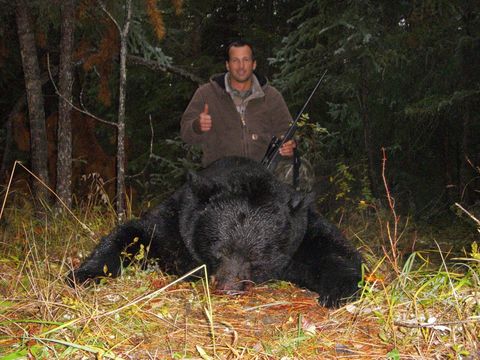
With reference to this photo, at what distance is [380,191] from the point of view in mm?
8633

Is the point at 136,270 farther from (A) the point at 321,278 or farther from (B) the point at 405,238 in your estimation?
(B) the point at 405,238

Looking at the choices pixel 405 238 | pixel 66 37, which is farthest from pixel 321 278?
pixel 66 37

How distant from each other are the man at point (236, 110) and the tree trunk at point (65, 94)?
181cm

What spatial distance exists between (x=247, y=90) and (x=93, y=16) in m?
2.67

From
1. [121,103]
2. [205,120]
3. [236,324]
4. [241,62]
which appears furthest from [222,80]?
[236,324]

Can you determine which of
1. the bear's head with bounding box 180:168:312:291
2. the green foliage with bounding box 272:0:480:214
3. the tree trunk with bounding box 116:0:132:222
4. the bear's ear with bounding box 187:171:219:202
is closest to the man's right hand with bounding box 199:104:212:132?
the tree trunk with bounding box 116:0:132:222

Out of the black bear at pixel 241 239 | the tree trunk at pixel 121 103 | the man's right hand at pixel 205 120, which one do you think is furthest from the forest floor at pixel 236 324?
the tree trunk at pixel 121 103

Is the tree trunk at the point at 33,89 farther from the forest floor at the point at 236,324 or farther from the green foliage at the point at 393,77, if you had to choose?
the forest floor at the point at 236,324

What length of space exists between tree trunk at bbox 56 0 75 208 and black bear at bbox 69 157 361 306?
3.09 meters

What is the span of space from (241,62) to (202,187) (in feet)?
9.25

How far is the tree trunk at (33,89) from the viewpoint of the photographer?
6211mm

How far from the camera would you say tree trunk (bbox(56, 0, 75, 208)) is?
612 centimetres

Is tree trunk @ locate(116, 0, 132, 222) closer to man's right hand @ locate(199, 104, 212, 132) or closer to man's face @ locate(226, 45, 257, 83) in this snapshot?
man's right hand @ locate(199, 104, 212, 132)

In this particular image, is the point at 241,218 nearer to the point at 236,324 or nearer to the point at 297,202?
the point at 297,202
